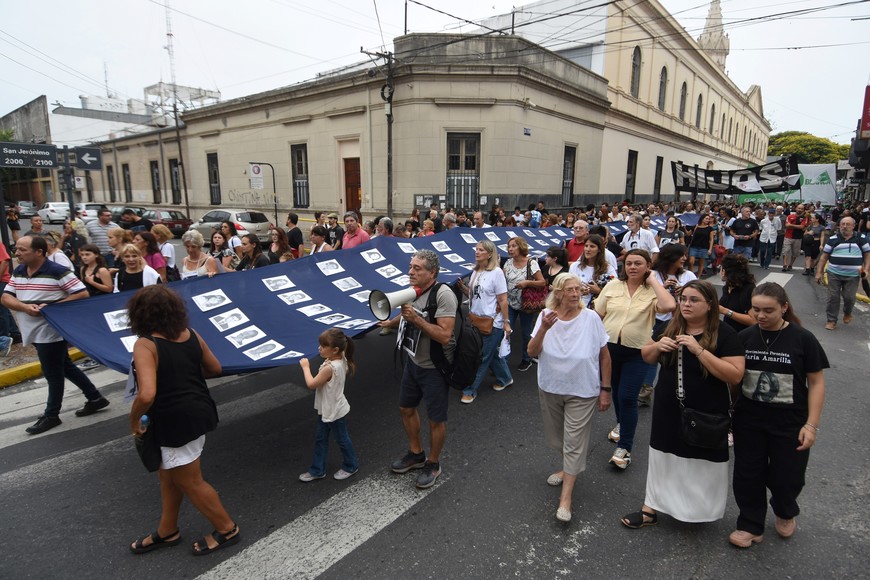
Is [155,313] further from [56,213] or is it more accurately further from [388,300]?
[56,213]

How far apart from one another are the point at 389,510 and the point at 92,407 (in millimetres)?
3710

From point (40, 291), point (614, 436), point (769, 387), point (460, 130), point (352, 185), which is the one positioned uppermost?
point (460, 130)

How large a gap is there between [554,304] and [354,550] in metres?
2.12

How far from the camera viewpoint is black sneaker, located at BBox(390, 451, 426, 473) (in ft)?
12.9

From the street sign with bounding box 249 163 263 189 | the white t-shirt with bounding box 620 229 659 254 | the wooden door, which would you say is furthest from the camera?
the wooden door

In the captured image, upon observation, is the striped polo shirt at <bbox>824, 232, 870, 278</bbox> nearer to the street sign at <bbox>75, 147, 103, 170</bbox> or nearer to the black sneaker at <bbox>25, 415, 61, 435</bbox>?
the black sneaker at <bbox>25, 415, 61, 435</bbox>

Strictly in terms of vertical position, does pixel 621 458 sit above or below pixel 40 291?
below

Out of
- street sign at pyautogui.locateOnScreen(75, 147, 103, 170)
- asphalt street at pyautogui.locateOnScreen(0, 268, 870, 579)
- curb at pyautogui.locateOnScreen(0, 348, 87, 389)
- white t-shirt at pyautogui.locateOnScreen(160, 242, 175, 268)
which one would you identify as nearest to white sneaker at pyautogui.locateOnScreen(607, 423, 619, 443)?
asphalt street at pyautogui.locateOnScreen(0, 268, 870, 579)

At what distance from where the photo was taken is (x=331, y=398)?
364 cm

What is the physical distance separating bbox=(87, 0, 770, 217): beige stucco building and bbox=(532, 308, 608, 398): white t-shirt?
→ 14.5 meters

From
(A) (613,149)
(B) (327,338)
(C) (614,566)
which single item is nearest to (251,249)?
(B) (327,338)

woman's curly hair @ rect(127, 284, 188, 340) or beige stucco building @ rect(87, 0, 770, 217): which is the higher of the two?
beige stucco building @ rect(87, 0, 770, 217)

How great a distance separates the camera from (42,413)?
5.15 metres

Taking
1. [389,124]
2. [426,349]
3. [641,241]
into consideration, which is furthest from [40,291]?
[389,124]
